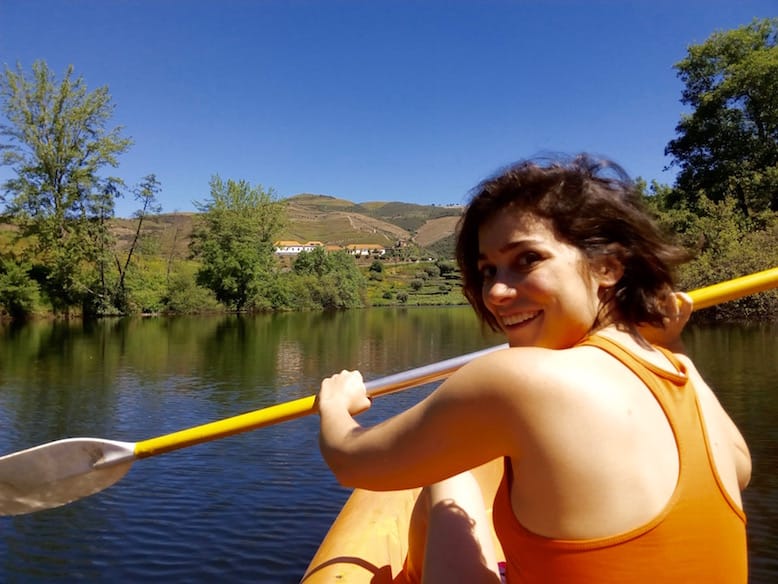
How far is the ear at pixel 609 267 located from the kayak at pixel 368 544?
104 centimetres

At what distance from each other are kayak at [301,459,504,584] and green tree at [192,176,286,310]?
38272 mm

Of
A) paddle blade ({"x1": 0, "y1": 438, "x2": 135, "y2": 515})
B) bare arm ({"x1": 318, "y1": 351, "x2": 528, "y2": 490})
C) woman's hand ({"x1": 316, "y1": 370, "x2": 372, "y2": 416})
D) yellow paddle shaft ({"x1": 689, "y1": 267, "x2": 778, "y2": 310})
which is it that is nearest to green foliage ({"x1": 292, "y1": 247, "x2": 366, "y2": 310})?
paddle blade ({"x1": 0, "y1": 438, "x2": 135, "y2": 515})

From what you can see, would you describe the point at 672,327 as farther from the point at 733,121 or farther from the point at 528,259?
the point at 733,121

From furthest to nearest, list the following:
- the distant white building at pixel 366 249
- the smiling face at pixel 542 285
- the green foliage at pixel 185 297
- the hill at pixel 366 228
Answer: the hill at pixel 366 228 → the distant white building at pixel 366 249 → the green foliage at pixel 185 297 → the smiling face at pixel 542 285

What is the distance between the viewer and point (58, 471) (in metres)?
3.00

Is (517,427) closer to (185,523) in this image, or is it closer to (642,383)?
(642,383)

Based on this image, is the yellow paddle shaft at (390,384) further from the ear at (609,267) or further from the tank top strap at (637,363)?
the tank top strap at (637,363)

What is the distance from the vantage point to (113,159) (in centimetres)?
3167

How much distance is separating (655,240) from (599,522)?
1.81ft

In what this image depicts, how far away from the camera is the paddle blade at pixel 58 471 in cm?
295

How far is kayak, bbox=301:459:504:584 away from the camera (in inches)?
91.2

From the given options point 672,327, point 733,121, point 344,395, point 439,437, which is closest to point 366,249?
point 733,121

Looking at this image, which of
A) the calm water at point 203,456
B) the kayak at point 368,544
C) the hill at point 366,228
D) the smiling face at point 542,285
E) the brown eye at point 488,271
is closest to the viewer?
the smiling face at point 542,285

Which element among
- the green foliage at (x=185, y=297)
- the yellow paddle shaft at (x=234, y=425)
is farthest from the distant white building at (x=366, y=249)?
the yellow paddle shaft at (x=234, y=425)
